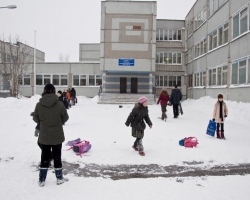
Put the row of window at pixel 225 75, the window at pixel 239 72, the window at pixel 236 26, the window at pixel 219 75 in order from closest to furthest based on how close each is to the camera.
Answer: the row of window at pixel 225 75 < the window at pixel 239 72 < the window at pixel 236 26 < the window at pixel 219 75

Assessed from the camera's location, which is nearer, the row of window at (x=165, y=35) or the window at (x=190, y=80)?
the window at (x=190, y=80)

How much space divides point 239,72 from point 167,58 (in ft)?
59.8

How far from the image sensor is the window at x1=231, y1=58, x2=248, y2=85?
16.7 meters

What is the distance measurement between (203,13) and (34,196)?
2684cm

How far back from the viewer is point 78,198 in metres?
4.27

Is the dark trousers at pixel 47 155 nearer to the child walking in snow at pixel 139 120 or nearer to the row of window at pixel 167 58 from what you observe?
the child walking in snow at pixel 139 120

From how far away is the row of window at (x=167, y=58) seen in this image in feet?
116

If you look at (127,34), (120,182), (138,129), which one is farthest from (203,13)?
(120,182)

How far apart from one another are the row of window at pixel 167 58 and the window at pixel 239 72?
1675 centimetres

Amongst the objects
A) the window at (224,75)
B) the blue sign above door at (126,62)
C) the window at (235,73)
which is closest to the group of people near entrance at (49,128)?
the window at (235,73)

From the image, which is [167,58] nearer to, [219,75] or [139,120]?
[219,75]

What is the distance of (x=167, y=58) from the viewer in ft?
116

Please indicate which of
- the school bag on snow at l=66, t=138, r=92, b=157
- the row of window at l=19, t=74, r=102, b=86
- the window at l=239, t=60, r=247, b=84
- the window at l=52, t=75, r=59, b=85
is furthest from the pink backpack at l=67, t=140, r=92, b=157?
the window at l=52, t=75, r=59, b=85

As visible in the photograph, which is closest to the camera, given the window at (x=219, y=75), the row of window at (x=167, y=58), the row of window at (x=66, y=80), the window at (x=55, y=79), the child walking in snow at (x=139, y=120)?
the child walking in snow at (x=139, y=120)
